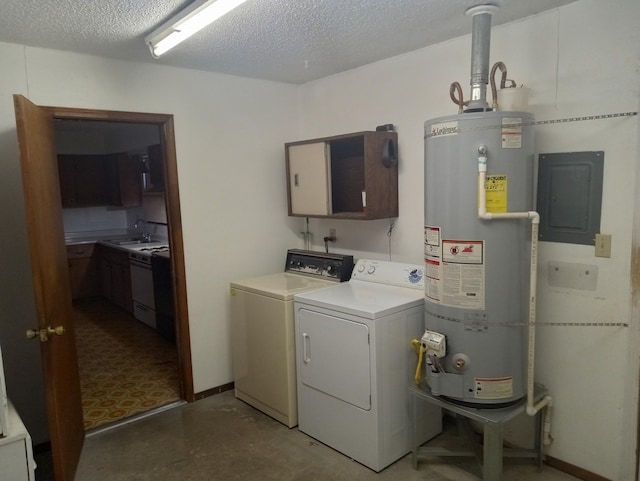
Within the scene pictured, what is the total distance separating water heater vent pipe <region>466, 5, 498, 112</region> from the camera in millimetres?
2193

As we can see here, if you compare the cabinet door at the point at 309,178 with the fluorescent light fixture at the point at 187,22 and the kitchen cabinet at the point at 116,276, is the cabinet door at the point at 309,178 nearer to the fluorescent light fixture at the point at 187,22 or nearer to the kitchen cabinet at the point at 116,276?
the fluorescent light fixture at the point at 187,22

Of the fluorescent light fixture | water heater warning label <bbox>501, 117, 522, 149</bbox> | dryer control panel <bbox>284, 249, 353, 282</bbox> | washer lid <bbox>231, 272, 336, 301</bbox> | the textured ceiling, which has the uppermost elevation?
the textured ceiling

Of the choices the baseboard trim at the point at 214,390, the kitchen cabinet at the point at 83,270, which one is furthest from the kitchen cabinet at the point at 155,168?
the baseboard trim at the point at 214,390

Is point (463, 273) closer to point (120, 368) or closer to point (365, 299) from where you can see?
point (365, 299)

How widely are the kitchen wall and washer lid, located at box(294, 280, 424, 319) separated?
378mm

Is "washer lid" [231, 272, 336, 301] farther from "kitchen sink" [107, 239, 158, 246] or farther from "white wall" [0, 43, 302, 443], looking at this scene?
"kitchen sink" [107, 239, 158, 246]

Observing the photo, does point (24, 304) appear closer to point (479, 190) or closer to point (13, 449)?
point (13, 449)

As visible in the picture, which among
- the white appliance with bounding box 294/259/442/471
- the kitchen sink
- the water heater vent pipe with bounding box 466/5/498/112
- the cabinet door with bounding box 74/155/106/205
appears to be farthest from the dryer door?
the cabinet door with bounding box 74/155/106/205

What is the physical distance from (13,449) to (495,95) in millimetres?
2657

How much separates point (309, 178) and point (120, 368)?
2.45 metres

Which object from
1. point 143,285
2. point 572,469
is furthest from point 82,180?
point 572,469

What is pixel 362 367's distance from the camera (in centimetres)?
244

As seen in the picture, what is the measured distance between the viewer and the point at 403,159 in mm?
3080

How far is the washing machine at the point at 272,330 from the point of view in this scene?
2900mm
